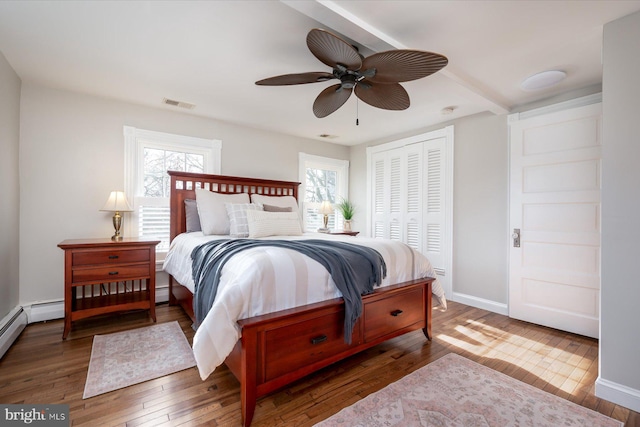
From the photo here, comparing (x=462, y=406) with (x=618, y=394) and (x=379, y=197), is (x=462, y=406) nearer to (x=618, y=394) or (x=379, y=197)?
(x=618, y=394)

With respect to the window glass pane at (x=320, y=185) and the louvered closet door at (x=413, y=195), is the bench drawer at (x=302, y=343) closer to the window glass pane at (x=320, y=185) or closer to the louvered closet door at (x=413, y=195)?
the louvered closet door at (x=413, y=195)

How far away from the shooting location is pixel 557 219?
3.08 meters

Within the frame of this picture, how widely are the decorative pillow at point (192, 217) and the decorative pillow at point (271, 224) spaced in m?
0.82

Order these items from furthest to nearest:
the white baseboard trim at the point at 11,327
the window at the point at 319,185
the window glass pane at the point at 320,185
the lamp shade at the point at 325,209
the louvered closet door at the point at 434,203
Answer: the window glass pane at the point at 320,185
the window at the point at 319,185
the lamp shade at the point at 325,209
the louvered closet door at the point at 434,203
the white baseboard trim at the point at 11,327

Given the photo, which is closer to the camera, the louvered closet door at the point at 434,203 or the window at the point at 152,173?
the window at the point at 152,173

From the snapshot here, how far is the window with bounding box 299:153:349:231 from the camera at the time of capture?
5.10m

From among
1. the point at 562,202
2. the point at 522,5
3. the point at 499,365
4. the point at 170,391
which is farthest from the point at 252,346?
the point at 562,202

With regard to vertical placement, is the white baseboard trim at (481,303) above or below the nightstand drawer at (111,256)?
below

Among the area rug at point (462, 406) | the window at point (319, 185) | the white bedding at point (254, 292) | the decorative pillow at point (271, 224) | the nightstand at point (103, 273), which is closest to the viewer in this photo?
the white bedding at point (254, 292)

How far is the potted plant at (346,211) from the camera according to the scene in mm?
5309

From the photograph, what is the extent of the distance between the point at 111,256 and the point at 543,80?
4.48 meters

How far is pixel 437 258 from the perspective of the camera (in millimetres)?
4238

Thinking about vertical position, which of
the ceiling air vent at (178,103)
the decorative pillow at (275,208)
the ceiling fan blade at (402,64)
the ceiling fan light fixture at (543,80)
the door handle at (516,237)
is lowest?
the door handle at (516,237)

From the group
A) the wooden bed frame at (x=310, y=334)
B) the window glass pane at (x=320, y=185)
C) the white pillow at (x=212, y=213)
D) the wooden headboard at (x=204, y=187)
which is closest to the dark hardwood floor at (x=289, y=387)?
the wooden bed frame at (x=310, y=334)
